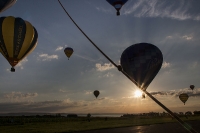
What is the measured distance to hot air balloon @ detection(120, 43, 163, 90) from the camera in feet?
69.2

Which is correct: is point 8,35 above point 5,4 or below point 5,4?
below

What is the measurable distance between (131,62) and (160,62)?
13.3 ft

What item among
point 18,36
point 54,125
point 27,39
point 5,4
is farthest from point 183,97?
point 5,4

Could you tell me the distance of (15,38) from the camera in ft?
72.4

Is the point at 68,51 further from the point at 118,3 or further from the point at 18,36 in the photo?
the point at 118,3

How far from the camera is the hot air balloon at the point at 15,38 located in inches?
858

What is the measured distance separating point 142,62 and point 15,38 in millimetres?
14550

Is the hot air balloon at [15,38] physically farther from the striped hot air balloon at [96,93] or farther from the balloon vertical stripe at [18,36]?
the striped hot air balloon at [96,93]

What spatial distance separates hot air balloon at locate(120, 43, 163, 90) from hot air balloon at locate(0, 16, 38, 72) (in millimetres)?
11248

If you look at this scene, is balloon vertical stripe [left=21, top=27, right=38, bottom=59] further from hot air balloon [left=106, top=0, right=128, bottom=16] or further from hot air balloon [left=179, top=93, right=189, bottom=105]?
hot air balloon [left=179, top=93, right=189, bottom=105]

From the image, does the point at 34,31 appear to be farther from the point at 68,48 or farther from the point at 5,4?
the point at 68,48

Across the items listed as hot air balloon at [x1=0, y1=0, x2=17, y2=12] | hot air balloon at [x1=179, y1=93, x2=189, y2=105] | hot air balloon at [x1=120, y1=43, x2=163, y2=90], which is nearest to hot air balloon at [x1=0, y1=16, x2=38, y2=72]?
hot air balloon at [x1=0, y1=0, x2=17, y2=12]

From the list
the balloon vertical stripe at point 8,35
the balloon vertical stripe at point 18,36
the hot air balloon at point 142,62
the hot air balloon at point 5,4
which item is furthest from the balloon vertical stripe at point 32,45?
the hot air balloon at point 142,62

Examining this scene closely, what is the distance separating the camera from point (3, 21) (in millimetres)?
22422
